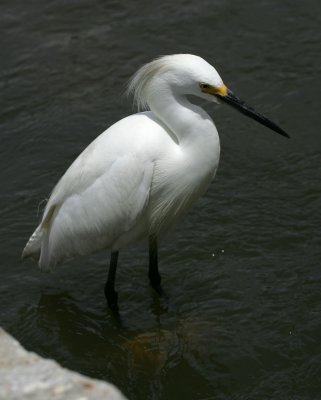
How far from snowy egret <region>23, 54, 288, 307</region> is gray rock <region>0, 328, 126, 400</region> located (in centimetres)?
237

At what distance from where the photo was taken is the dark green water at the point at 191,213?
18.8 ft

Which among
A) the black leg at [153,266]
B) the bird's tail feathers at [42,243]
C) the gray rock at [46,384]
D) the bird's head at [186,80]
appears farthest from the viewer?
the black leg at [153,266]

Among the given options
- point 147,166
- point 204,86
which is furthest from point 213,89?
point 147,166

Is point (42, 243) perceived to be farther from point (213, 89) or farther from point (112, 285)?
point (213, 89)

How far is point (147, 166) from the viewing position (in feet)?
18.0

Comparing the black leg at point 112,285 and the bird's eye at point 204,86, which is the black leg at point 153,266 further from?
the bird's eye at point 204,86

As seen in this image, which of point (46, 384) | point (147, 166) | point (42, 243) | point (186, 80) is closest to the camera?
point (46, 384)

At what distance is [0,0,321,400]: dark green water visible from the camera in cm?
573

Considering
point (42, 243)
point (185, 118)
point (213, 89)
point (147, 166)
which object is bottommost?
point (42, 243)

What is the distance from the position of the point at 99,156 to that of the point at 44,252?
0.95m

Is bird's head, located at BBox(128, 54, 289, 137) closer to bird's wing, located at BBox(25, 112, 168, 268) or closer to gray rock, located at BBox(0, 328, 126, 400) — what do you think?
bird's wing, located at BBox(25, 112, 168, 268)

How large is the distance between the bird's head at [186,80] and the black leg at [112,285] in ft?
4.14

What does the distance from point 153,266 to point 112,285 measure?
34cm

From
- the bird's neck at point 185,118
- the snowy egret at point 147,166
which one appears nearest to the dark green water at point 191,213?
the snowy egret at point 147,166
